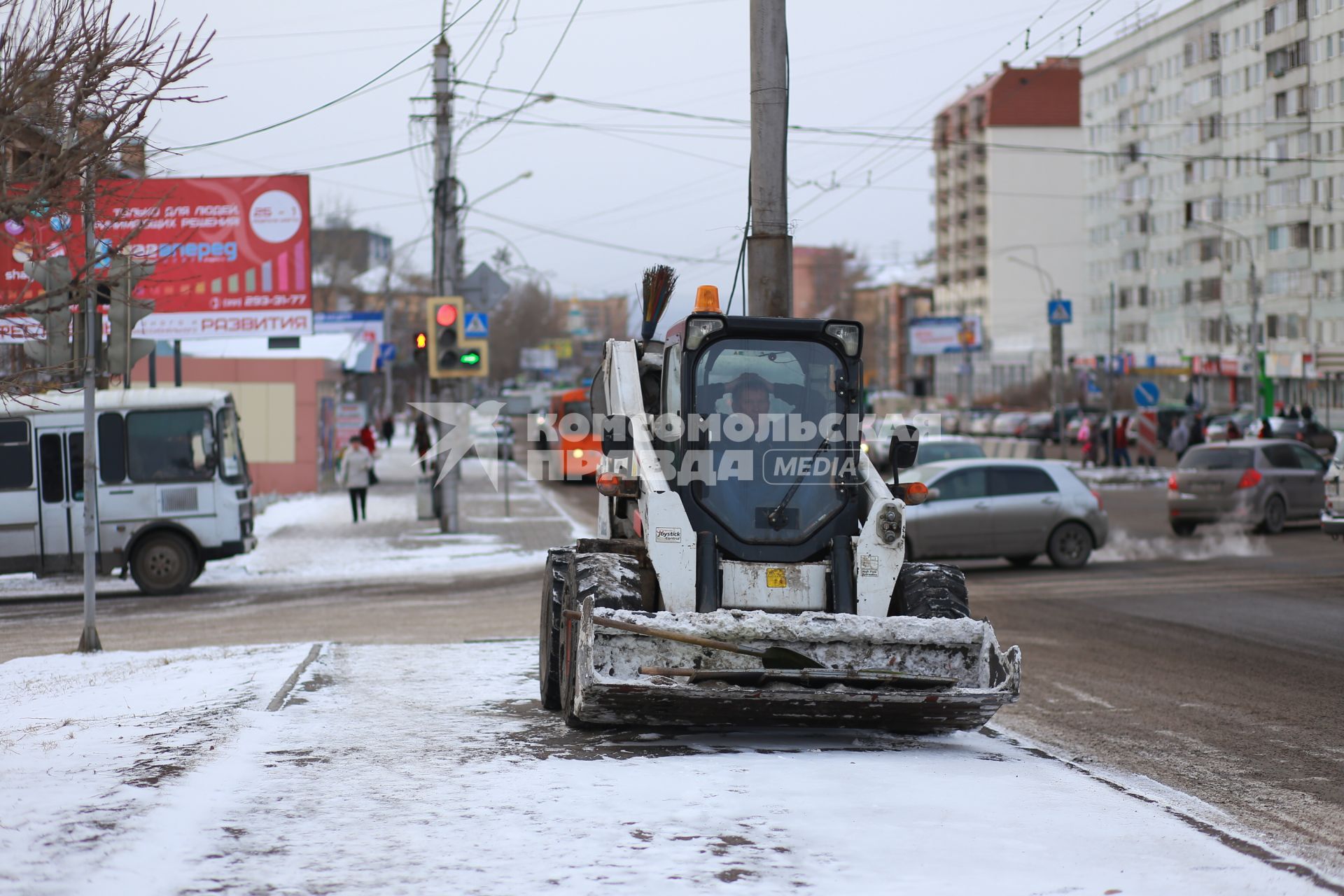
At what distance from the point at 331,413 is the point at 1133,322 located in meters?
76.2

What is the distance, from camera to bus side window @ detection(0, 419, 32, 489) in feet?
65.8

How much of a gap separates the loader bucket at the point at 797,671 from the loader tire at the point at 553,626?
51.0 inches

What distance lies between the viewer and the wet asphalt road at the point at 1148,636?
8.17 meters

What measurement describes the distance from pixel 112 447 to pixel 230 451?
149cm

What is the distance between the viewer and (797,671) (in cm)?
762

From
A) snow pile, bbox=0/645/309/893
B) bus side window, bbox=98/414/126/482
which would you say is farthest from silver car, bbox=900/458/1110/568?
snow pile, bbox=0/645/309/893

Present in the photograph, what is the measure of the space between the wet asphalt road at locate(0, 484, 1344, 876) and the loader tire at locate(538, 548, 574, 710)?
9.14 feet

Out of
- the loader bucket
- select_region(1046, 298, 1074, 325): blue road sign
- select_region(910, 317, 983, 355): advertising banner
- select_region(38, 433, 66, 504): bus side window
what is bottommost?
the loader bucket

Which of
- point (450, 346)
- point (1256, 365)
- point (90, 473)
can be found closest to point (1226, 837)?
point (90, 473)

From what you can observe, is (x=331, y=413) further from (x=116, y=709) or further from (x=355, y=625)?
(x=116, y=709)

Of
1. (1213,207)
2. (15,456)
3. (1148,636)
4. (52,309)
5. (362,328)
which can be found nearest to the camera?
(52,309)

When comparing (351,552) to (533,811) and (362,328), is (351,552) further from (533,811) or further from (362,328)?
(362,328)

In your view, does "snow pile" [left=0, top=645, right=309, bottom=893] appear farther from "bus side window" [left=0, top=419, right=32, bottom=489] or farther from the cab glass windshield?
"bus side window" [left=0, top=419, right=32, bottom=489]

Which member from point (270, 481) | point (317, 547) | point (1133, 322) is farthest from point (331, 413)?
point (1133, 322)
